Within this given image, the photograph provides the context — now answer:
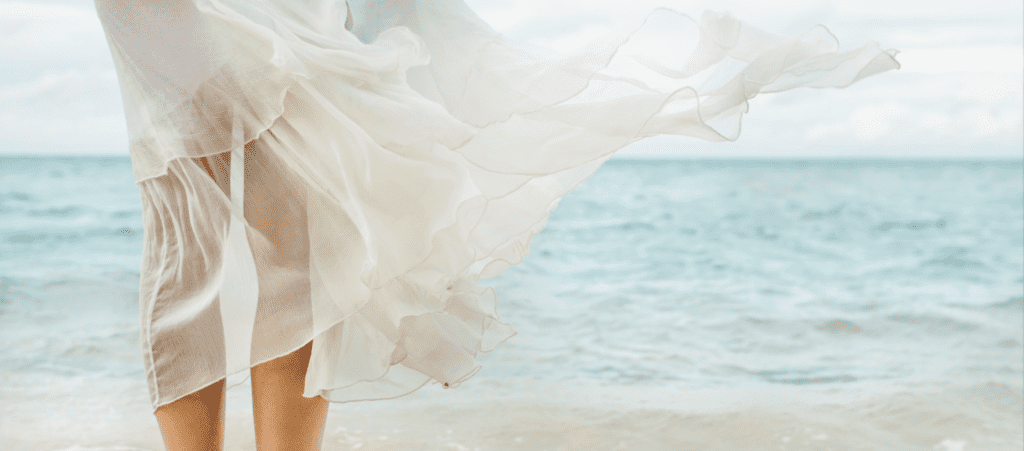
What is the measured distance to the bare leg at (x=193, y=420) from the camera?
1066mm

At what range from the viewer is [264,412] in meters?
1.10

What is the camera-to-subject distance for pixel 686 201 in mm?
12391

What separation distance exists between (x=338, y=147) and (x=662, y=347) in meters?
2.93

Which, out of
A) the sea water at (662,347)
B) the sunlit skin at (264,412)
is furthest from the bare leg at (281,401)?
the sea water at (662,347)

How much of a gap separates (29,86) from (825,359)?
15.4 m

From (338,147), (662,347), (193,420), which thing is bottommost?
(662,347)

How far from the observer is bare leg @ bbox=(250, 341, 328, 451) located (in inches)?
42.9

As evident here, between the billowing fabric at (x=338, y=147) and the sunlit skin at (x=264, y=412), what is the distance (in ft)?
0.13

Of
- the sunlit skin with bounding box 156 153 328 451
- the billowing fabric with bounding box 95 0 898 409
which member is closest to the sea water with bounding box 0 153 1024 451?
the sunlit skin with bounding box 156 153 328 451

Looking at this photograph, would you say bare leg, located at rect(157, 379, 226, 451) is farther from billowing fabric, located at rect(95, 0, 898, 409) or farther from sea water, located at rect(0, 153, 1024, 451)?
sea water, located at rect(0, 153, 1024, 451)

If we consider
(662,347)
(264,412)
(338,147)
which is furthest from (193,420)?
(662,347)

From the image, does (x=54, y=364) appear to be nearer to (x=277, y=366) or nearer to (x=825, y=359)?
(x=277, y=366)

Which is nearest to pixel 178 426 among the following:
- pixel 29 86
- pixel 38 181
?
pixel 38 181

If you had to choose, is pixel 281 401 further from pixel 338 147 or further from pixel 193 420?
pixel 338 147
